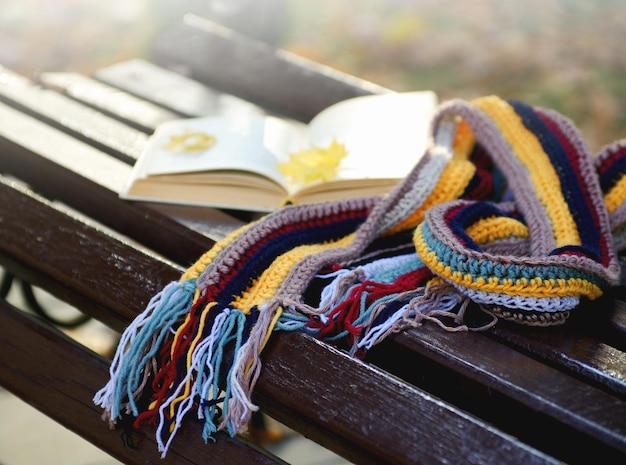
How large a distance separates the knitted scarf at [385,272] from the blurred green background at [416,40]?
1.43 metres

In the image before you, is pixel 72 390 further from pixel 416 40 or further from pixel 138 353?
pixel 416 40

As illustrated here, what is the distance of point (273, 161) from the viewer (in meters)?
1.20

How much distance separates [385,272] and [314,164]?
0.85 ft

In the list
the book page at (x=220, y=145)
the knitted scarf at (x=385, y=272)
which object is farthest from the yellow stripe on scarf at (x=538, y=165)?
the book page at (x=220, y=145)

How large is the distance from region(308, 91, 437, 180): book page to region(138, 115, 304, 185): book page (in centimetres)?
7

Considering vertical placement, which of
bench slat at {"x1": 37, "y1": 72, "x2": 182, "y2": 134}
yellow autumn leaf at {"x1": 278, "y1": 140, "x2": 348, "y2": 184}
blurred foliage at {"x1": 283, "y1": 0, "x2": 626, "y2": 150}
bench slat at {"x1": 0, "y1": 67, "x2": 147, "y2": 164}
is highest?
blurred foliage at {"x1": 283, "y1": 0, "x2": 626, "y2": 150}

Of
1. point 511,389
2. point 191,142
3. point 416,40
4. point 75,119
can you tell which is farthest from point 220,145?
point 416,40

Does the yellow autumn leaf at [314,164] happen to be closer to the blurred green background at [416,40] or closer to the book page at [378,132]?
the book page at [378,132]

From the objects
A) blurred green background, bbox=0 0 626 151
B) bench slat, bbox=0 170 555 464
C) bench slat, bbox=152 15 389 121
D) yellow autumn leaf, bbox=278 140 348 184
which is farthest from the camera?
blurred green background, bbox=0 0 626 151

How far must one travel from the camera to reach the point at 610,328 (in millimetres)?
944

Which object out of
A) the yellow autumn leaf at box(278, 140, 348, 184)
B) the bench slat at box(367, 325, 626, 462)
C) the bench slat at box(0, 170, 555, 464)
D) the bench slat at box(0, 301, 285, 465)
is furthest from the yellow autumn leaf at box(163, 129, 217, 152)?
the bench slat at box(367, 325, 626, 462)

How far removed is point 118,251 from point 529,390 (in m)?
0.56

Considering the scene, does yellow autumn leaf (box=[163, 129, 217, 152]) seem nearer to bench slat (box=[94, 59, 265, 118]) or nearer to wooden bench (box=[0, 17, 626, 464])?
wooden bench (box=[0, 17, 626, 464])

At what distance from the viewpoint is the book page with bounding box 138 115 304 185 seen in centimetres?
116
